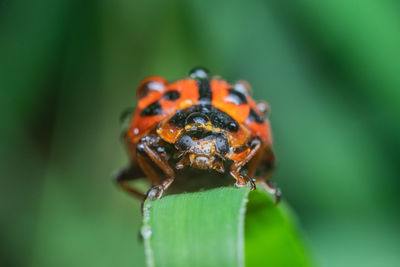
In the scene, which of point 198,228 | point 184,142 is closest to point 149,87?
point 184,142

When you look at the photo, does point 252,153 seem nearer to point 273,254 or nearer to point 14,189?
point 273,254

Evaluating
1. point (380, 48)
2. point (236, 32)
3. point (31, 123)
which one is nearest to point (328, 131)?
point (380, 48)

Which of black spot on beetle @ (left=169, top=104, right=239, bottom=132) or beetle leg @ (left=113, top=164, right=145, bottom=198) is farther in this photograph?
beetle leg @ (left=113, top=164, right=145, bottom=198)

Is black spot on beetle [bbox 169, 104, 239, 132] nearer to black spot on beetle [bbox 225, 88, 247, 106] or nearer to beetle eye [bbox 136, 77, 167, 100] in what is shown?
black spot on beetle [bbox 225, 88, 247, 106]

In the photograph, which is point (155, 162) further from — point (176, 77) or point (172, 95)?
point (176, 77)

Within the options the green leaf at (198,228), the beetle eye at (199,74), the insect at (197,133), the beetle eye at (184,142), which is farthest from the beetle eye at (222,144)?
the beetle eye at (199,74)

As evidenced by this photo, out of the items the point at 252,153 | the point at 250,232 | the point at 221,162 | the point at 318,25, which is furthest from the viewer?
the point at 318,25

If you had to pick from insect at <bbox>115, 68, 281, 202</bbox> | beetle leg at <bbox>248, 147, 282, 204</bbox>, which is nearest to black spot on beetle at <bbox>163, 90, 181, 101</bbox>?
insect at <bbox>115, 68, 281, 202</bbox>
